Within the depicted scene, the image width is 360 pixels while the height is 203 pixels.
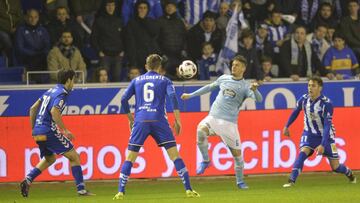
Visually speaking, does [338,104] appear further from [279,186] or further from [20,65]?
[20,65]

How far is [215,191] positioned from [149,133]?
2.18m

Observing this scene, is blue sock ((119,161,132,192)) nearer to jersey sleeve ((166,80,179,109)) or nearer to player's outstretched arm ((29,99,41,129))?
jersey sleeve ((166,80,179,109))

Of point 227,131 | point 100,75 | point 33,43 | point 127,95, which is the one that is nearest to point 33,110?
point 127,95

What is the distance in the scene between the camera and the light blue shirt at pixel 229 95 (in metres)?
Answer: 15.6

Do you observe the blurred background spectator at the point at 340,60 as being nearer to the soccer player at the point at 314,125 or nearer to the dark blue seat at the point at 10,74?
the soccer player at the point at 314,125

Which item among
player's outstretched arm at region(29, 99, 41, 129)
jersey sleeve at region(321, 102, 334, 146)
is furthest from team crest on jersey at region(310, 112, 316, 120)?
player's outstretched arm at region(29, 99, 41, 129)

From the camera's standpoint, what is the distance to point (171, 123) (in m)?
18.0

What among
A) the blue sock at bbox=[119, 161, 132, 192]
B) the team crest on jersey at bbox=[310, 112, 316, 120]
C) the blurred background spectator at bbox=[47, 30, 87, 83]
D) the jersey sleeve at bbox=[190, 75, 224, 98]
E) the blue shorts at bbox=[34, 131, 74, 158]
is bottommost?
the blue sock at bbox=[119, 161, 132, 192]

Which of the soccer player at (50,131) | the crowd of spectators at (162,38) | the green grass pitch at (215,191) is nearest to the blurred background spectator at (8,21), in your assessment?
the crowd of spectators at (162,38)

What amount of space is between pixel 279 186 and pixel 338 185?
38.1 inches

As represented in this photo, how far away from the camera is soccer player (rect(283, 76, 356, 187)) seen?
15.8m

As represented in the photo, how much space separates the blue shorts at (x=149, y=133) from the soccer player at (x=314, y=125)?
8.79 feet

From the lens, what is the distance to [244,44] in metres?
20.7

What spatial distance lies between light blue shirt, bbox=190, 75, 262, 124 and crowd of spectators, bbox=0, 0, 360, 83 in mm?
3685
